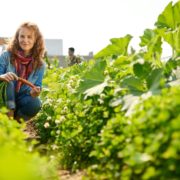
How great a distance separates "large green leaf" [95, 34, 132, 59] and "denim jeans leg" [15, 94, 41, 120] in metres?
1.10

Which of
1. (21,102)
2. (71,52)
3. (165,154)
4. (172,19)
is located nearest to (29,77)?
(21,102)

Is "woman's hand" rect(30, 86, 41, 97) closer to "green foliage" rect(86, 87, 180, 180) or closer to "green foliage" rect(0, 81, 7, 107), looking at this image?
"green foliage" rect(0, 81, 7, 107)

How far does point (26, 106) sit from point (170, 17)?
1721mm

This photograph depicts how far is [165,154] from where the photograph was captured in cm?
166

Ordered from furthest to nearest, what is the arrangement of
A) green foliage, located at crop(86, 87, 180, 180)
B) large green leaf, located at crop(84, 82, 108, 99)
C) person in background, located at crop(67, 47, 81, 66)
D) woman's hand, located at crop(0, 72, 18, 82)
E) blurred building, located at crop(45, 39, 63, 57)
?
blurred building, located at crop(45, 39, 63, 57), person in background, located at crop(67, 47, 81, 66), woman's hand, located at crop(0, 72, 18, 82), large green leaf, located at crop(84, 82, 108, 99), green foliage, located at crop(86, 87, 180, 180)

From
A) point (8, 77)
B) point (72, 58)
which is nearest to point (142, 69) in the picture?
point (8, 77)

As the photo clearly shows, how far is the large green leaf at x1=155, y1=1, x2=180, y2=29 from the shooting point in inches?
149

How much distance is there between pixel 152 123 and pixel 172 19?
2132 millimetres

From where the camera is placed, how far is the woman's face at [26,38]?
4693 millimetres

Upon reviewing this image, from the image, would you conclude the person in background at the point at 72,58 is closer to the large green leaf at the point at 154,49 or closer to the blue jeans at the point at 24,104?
the blue jeans at the point at 24,104

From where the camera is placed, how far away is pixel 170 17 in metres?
3.87

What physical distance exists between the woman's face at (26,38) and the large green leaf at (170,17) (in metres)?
1.32

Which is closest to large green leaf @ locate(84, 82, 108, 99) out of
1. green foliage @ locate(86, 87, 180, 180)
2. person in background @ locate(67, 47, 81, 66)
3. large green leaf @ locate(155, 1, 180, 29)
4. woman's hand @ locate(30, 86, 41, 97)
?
large green leaf @ locate(155, 1, 180, 29)

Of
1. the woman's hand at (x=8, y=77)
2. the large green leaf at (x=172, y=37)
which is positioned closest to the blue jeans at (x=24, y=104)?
the woman's hand at (x=8, y=77)
